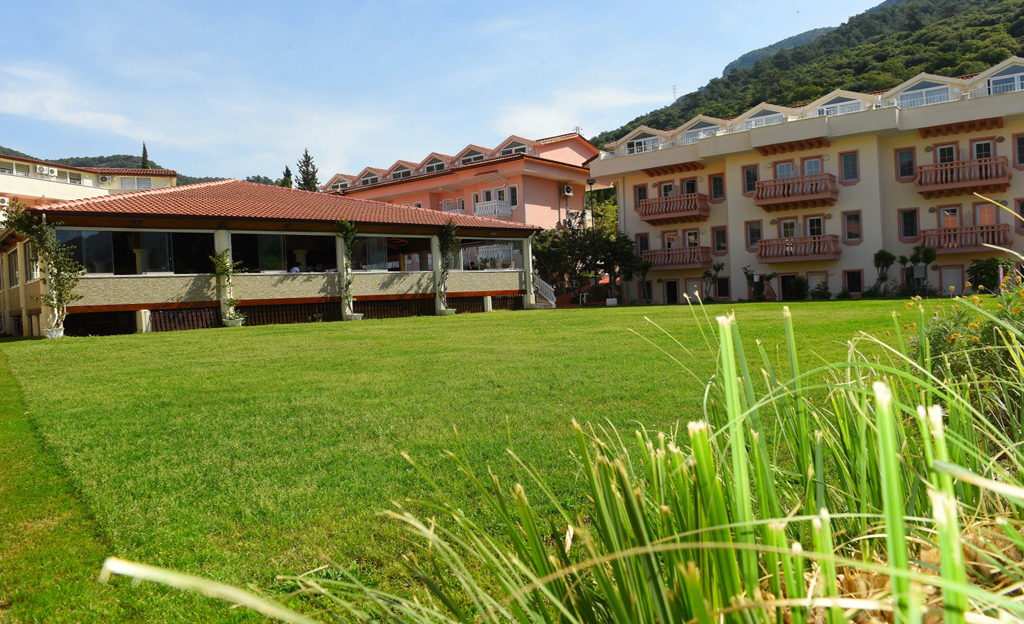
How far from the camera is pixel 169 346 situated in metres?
13.5

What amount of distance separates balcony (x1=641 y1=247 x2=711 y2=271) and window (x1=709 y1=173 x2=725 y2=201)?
305cm

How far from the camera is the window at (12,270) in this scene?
27.2m

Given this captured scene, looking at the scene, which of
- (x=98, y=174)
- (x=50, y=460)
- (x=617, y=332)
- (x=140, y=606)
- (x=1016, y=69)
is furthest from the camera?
(x=98, y=174)

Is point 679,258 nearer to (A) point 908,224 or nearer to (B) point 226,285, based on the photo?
(A) point 908,224

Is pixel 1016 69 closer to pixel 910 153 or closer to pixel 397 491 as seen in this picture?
pixel 910 153

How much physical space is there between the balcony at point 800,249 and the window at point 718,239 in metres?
3.13

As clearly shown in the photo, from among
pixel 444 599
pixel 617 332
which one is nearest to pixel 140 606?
pixel 444 599

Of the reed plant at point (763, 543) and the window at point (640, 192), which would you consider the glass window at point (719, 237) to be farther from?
the reed plant at point (763, 543)

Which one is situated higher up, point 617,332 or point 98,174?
point 98,174

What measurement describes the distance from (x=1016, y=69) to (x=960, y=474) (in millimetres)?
37407

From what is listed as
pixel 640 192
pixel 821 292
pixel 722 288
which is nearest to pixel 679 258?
Answer: pixel 722 288

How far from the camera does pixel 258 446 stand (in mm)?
5016

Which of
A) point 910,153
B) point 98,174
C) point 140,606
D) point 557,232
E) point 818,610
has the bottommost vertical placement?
point 140,606

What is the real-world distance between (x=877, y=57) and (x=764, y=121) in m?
20.3
